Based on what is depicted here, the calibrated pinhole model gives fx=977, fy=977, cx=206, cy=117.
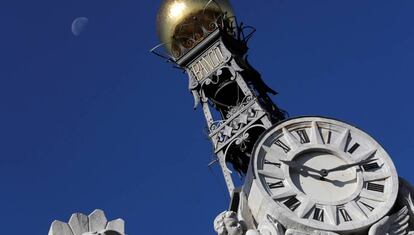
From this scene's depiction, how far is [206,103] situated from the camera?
2512 cm

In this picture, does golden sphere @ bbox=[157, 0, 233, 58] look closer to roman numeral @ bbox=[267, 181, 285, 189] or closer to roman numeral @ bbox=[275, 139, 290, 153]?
roman numeral @ bbox=[275, 139, 290, 153]

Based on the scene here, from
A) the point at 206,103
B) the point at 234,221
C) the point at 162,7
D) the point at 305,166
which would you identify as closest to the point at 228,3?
the point at 162,7

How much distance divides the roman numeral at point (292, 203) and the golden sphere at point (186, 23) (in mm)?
11850

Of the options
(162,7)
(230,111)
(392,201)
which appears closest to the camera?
(392,201)

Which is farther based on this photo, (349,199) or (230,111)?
A: (230,111)

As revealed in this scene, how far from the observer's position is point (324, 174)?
15.1 metres

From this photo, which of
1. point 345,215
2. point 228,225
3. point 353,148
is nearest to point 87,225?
point 228,225

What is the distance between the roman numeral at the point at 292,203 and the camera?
14459mm

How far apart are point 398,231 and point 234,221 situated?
2.53m

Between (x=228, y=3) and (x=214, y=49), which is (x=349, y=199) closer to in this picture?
(x=214, y=49)

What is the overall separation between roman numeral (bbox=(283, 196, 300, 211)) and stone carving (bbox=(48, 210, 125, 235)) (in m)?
4.33

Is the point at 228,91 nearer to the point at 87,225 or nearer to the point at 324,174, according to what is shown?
the point at 324,174

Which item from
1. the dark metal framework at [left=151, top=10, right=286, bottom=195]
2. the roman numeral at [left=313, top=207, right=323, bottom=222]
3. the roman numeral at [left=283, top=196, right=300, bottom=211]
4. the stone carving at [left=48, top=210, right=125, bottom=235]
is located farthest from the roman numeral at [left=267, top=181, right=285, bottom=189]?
the dark metal framework at [left=151, top=10, right=286, bottom=195]

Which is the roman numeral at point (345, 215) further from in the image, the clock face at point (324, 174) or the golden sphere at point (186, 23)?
the golden sphere at point (186, 23)
